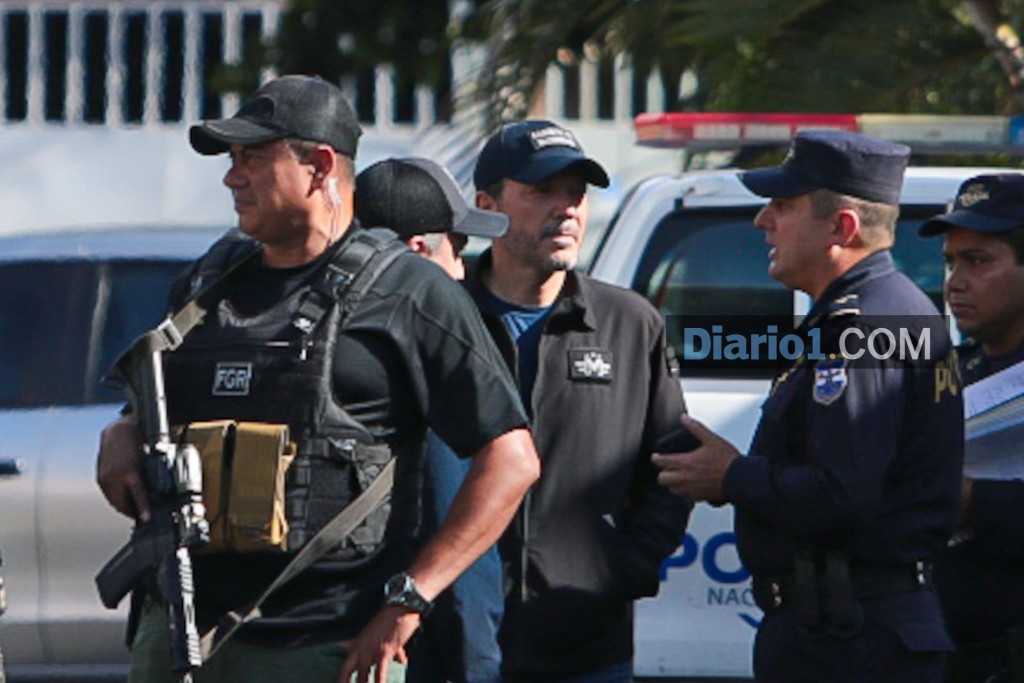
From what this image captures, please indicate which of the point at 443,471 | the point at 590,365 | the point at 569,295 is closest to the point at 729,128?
the point at 569,295

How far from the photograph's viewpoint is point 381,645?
3.68m

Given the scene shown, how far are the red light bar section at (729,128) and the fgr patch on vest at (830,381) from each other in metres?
2.62

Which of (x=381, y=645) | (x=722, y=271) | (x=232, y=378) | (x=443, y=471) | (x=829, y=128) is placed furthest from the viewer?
(x=829, y=128)

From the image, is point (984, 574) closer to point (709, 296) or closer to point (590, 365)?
point (590, 365)

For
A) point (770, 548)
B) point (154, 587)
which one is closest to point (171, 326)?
point (154, 587)

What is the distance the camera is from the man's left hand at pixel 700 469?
173 inches

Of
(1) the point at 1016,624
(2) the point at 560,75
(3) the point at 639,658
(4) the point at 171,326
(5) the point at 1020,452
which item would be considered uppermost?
(2) the point at 560,75

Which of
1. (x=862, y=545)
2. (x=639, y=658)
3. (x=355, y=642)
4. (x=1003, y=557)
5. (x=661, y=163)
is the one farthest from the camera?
(x=661, y=163)

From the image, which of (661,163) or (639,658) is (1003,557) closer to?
(639,658)

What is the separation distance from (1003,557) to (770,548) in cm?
59

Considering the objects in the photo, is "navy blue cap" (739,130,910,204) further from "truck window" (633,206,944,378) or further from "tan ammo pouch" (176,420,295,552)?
"truck window" (633,206,944,378)

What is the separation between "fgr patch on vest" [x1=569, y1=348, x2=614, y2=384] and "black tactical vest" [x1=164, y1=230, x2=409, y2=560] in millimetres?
1029

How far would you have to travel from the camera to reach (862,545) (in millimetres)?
4281

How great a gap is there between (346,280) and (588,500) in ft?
3.79
